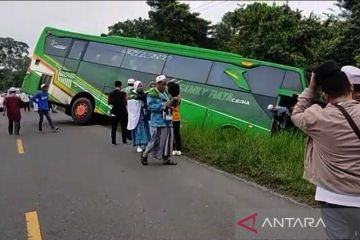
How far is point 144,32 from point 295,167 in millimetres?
41446

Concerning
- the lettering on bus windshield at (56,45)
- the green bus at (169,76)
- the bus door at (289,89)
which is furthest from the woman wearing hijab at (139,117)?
the lettering on bus windshield at (56,45)

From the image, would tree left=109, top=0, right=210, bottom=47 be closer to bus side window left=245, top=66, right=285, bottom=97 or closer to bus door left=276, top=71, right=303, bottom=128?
bus side window left=245, top=66, right=285, bottom=97

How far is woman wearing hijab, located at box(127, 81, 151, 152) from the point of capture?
10.6 meters

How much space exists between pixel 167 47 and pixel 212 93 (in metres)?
2.47

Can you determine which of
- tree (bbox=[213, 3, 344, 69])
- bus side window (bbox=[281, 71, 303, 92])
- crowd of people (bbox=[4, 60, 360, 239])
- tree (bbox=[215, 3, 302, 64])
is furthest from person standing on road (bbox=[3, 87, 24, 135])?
crowd of people (bbox=[4, 60, 360, 239])

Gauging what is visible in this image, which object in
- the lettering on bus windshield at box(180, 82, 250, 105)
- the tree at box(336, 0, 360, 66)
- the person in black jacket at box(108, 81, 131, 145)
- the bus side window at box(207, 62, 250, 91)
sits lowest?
the person in black jacket at box(108, 81, 131, 145)

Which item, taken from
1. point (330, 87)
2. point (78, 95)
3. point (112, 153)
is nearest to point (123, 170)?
point (112, 153)

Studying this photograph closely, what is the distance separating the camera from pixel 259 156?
892 centimetres

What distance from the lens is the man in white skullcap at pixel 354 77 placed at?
128 inches

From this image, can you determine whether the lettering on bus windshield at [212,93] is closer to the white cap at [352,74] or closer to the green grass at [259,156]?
the green grass at [259,156]

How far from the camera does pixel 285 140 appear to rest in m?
10.0

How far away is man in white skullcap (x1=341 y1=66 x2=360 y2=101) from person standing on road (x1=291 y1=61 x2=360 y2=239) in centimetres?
11

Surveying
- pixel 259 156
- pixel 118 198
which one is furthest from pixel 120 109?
pixel 118 198

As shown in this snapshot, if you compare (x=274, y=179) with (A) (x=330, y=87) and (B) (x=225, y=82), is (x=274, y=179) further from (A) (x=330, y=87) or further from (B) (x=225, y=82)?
(B) (x=225, y=82)
